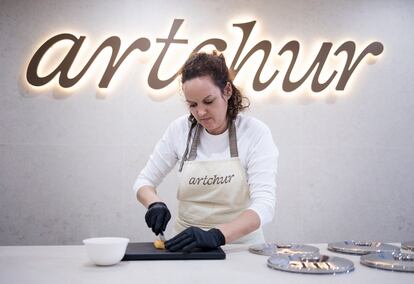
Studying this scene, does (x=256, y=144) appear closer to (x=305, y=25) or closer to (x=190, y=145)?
(x=190, y=145)

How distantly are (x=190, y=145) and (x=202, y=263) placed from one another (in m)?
0.95

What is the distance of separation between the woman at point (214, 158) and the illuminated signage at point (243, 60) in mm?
1263

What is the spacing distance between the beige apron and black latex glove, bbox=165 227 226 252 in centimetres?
59

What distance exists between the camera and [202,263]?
1434 mm

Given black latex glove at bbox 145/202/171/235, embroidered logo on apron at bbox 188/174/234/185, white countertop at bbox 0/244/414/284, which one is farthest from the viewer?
embroidered logo on apron at bbox 188/174/234/185

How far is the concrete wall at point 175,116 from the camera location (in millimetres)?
3375

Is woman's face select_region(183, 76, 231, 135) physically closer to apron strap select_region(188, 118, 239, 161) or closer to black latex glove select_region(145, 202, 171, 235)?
apron strap select_region(188, 118, 239, 161)

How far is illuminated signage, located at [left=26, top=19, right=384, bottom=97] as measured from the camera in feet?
11.2

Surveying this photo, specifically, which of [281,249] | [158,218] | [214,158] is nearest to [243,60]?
[214,158]

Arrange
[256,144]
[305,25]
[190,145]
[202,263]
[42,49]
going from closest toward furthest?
1. [202,263]
2. [256,144]
3. [190,145]
4. [42,49]
5. [305,25]

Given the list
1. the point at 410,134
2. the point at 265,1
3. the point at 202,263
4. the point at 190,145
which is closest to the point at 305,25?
the point at 265,1

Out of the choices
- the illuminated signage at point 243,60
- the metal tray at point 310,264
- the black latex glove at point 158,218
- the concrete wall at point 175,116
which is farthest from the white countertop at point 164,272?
the illuminated signage at point 243,60

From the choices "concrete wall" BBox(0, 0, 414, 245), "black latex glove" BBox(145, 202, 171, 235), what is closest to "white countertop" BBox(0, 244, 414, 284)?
"black latex glove" BBox(145, 202, 171, 235)

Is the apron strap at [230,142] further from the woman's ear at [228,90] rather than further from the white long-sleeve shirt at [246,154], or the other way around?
the woman's ear at [228,90]
